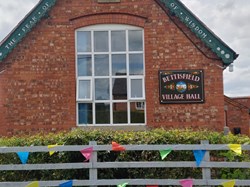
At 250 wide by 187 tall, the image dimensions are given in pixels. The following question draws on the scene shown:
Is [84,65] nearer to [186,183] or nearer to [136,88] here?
[136,88]

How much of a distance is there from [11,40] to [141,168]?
5862 millimetres

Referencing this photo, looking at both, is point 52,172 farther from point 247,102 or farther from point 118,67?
point 247,102

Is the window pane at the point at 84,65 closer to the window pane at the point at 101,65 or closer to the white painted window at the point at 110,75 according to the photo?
the white painted window at the point at 110,75

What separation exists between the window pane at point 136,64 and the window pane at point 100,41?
2.91 ft

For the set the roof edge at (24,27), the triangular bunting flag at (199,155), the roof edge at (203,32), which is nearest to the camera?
the triangular bunting flag at (199,155)

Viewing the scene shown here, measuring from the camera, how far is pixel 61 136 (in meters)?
7.25

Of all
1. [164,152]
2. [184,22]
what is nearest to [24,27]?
[184,22]

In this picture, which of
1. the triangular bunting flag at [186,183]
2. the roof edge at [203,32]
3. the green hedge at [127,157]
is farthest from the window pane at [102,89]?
the triangular bunting flag at [186,183]

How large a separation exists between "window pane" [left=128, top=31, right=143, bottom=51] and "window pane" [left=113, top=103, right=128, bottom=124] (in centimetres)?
178

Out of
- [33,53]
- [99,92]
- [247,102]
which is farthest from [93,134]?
[247,102]

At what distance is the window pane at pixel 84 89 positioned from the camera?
10141 millimetres

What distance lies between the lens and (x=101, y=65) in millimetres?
10289

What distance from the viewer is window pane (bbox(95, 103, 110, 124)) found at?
10102mm

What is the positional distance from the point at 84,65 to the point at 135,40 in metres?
1.77
